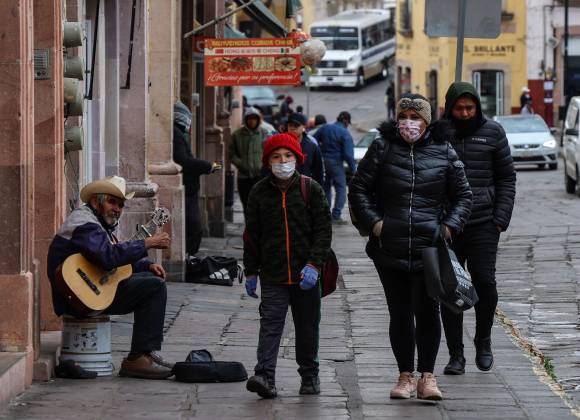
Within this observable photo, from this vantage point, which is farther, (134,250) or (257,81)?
(257,81)

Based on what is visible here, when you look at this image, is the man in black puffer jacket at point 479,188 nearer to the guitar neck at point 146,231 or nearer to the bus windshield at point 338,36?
the guitar neck at point 146,231

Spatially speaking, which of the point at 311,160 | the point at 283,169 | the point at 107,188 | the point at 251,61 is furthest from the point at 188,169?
the point at 283,169

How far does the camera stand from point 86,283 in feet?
34.6

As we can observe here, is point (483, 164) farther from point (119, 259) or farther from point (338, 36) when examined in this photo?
point (338, 36)

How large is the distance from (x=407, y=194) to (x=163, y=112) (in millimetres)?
8104

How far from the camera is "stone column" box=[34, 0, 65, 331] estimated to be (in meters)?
11.4

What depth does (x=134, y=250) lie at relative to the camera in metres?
10.5

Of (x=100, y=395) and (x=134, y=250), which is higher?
(x=134, y=250)

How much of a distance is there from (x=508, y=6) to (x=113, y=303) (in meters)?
54.9

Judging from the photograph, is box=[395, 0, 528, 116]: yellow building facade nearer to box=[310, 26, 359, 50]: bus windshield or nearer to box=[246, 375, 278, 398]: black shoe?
box=[310, 26, 359, 50]: bus windshield

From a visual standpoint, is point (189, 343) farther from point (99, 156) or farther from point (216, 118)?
point (216, 118)

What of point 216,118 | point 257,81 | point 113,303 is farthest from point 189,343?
point 216,118

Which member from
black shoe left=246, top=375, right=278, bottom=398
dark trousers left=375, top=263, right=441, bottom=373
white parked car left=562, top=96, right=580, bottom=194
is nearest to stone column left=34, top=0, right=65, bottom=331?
black shoe left=246, top=375, right=278, bottom=398

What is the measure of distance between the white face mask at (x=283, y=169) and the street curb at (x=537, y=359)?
203cm
